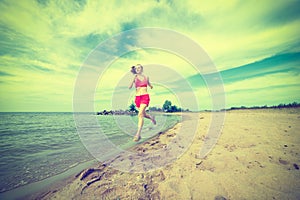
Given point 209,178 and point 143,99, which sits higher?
point 143,99

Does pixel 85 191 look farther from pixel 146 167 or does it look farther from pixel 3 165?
pixel 3 165

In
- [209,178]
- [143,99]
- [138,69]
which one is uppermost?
[138,69]

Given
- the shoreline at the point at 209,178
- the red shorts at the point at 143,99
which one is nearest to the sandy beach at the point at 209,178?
the shoreline at the point at 209,178

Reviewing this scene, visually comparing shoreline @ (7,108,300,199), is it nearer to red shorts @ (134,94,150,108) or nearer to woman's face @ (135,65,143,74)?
Result: red shorts @ (134,94,150,108)

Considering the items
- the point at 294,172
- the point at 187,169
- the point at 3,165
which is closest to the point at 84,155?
the point at 3,165

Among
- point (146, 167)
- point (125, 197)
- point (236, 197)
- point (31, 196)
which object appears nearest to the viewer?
point (236, 197)

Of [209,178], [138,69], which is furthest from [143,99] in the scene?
[209,178]

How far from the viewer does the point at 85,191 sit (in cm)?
318

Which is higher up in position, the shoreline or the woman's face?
the woman's face

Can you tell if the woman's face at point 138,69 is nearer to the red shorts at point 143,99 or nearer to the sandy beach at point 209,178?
the red shorts at point 143,99

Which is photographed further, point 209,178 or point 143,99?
point 143,99

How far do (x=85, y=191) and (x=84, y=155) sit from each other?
11.7 feet

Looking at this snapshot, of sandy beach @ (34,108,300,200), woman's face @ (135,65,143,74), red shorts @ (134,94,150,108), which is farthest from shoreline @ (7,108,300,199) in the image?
woman's face @ (135,65,143,74)

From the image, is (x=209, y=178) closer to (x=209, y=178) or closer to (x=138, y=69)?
(x=209, y=178)
